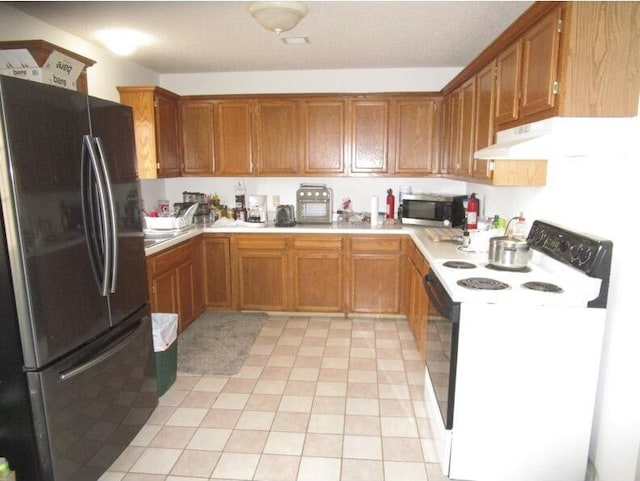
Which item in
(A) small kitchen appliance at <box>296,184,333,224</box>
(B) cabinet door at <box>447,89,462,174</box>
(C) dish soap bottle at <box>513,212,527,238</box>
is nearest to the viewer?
(C) dish soap bottle at <box>513,212,527,238</box>

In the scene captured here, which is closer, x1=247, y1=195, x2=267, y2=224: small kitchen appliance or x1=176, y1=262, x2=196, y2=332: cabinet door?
x1=176, y1=262, x2=196, y2=332: cabinet door

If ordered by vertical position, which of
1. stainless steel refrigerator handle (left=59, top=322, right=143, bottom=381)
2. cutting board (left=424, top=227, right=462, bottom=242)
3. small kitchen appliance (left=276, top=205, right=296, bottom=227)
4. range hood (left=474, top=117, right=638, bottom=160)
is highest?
range hood (left=474, top=117, right=638, bottom=160)

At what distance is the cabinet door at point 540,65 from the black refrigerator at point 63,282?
2004 mm

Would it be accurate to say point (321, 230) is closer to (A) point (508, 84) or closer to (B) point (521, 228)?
(B) point (521, 228)

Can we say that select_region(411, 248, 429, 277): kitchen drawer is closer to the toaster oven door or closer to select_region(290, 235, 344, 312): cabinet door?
select_region(290, 235, 344, 312): cabinet door

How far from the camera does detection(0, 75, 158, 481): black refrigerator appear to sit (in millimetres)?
1556

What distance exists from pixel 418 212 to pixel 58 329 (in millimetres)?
3173

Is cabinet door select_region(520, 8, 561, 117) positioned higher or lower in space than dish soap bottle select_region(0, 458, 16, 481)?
higher

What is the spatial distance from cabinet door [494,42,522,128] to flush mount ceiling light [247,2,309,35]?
3.72ft

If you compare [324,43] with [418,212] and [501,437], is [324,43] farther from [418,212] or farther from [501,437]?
[501,437]

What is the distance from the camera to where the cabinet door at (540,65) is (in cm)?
182

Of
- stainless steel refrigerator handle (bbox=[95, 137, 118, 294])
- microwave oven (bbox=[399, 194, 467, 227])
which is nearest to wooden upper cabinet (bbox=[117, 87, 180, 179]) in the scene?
stainless steel refrigerator handle (bbox=[95, 137, 118, 294])

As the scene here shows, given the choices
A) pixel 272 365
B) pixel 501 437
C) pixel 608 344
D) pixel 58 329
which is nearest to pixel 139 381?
pixel 58 329

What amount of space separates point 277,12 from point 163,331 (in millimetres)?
1944
